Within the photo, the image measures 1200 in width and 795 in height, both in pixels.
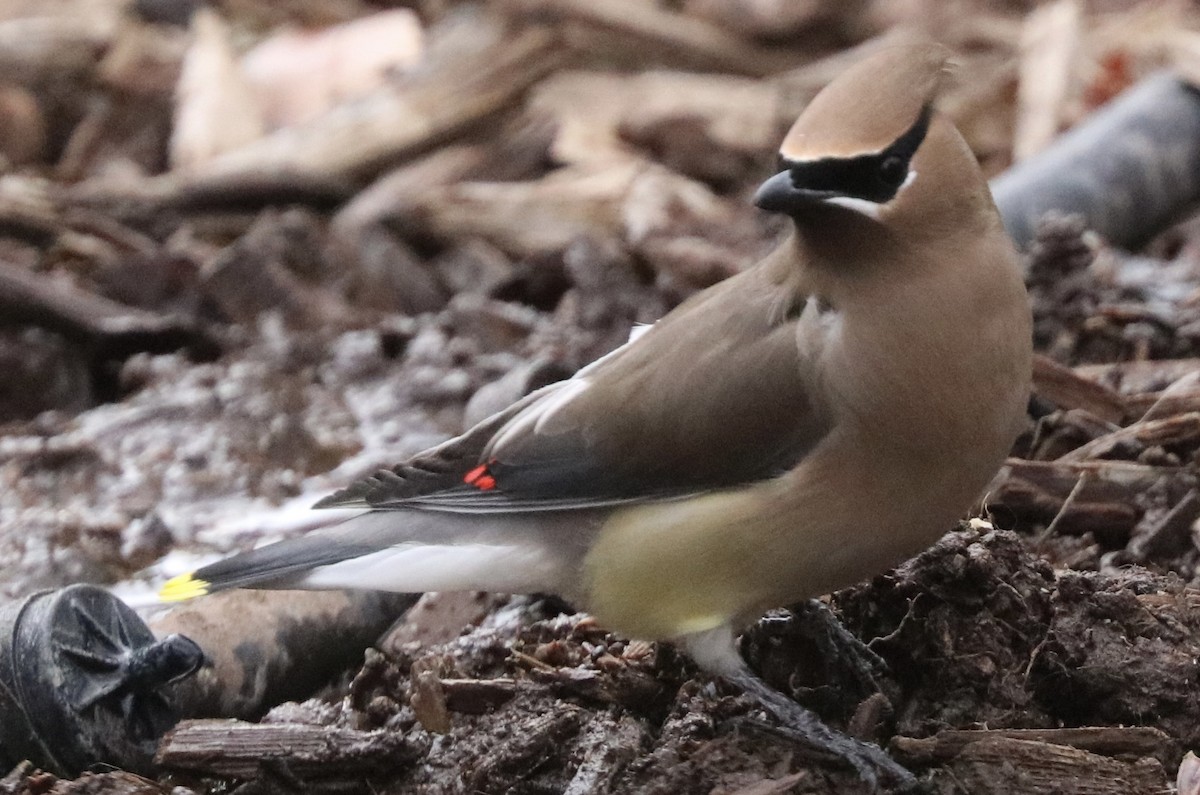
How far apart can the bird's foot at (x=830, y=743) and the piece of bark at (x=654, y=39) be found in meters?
4.77

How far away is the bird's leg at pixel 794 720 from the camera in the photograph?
8.63 ft

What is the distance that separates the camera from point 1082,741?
2.69 m

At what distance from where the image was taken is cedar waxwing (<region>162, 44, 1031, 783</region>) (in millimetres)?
2658

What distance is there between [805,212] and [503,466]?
2.71 feet

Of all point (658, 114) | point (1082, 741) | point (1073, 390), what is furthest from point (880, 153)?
point (658, 114)

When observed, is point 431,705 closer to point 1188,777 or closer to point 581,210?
point 1188,777

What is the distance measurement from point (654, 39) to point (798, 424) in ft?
15.4

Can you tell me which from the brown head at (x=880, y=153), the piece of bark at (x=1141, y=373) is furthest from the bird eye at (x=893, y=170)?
the piece of bark at (x=1141, y=373)

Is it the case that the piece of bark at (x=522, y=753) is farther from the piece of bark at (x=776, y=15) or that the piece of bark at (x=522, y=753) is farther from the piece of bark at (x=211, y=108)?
the piece of bark at (x=776, y=15)

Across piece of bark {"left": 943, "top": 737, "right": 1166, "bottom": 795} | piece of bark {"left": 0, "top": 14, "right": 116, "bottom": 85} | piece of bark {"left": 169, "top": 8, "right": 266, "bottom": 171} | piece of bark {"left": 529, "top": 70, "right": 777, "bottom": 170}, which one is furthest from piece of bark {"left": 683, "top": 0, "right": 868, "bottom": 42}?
piece of bark {"left": 943, "top": 737, "right": 1166, "bottom": 795}

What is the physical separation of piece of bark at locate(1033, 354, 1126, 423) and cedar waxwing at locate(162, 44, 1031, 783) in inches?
39.0

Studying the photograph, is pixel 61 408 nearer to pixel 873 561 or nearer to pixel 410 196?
pixel 410 196

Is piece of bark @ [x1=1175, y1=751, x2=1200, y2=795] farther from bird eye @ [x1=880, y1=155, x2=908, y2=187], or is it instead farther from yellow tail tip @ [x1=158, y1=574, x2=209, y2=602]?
yellow tail tip @ [x1=158, y1=574, x2=209, y2=602]

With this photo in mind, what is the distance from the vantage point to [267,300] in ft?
19.2
